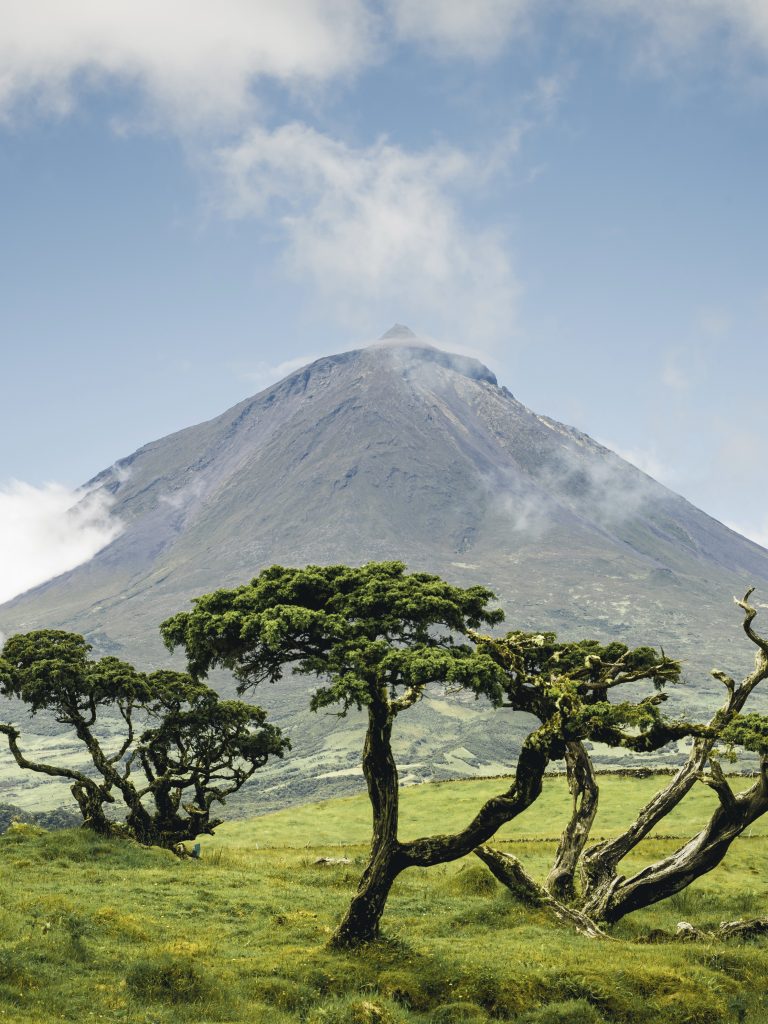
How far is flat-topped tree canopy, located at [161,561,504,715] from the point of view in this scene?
20578 mm

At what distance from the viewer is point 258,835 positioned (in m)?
55.0

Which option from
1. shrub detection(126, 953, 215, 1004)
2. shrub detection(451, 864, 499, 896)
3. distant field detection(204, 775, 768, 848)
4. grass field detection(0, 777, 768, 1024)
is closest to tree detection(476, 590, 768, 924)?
A: grass field detection(0, 777, 768, 1024)

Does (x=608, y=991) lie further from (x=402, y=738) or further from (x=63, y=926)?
(x=402, y=738)

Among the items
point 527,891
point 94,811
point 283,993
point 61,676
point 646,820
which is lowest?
point 527,891

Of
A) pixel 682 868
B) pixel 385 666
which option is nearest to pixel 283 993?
pixel 385 666

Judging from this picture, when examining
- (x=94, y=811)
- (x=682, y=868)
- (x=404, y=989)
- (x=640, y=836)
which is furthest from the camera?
(x=94, y=811)

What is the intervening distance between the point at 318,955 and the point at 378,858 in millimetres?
2775

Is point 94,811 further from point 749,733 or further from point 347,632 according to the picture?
point 749,733

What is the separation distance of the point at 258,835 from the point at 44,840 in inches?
855

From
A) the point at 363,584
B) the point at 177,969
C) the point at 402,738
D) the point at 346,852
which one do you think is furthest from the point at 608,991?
the point at 402,738

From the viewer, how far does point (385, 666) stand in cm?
2078

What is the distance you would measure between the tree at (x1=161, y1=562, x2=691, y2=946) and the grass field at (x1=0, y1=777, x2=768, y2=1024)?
2.65 meters

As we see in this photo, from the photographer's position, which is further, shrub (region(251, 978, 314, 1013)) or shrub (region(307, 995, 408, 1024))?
A: shrub (region(251, 978, 314, 1013))

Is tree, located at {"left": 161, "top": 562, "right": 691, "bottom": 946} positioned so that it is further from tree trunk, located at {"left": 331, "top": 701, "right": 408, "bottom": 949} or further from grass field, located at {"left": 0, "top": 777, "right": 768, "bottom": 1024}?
grass field, located at {"left": 0, "top": 777, "right": 768, "bottom": 1024}
